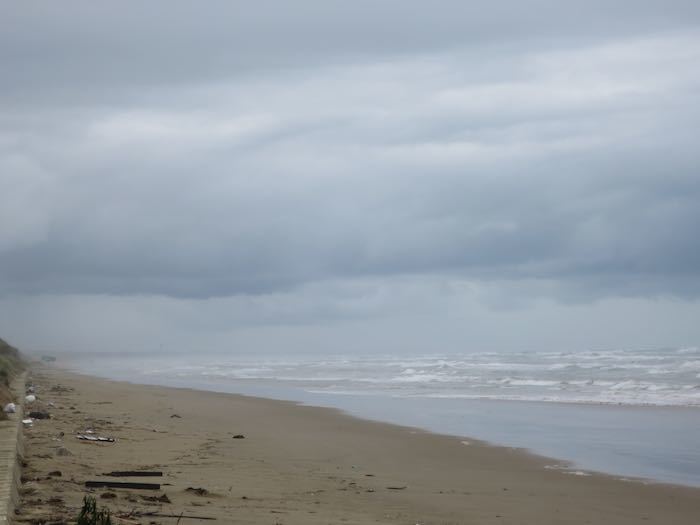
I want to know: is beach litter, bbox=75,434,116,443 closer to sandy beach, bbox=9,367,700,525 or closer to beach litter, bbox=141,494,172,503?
sandy beach, bbox=9,367,700,525

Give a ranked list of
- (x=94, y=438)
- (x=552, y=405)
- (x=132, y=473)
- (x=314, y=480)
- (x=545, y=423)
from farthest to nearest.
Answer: (x=552, y=405) < (x=545, y=423) < (x=94, y=438) < (x=314, y=480) < (x=132, y=473)

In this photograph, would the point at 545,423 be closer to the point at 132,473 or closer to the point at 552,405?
the point at 552,405

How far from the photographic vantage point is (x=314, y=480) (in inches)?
430

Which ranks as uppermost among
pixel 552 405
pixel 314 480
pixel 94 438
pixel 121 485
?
pixel 552 405

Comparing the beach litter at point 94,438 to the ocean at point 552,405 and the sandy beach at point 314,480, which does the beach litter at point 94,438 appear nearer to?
the sandy beach at point 314,480

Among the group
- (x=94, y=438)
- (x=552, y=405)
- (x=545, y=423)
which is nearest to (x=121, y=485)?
(x=94, y=438)

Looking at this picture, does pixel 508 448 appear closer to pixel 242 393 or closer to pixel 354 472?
pixel 354 472

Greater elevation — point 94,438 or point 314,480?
point 94,438

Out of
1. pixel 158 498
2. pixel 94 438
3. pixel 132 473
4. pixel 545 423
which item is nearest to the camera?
pixel 158 498

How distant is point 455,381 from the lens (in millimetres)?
38281

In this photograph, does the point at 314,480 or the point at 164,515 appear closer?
the point at 164,515

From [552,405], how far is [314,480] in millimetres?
15095

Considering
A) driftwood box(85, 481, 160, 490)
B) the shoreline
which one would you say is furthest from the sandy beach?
the shoreline

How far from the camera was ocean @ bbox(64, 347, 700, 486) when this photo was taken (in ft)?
46.5
